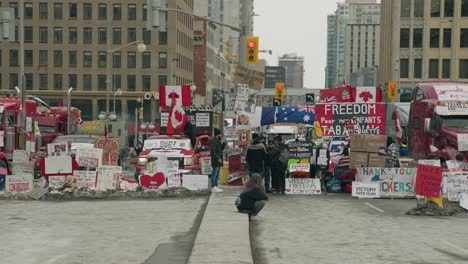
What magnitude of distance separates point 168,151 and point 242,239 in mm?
14295

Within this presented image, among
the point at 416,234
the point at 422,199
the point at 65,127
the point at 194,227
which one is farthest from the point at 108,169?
the point at 65,127

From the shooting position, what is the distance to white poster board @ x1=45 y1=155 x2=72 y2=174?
21.4 m

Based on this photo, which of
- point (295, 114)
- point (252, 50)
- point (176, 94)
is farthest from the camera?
point (176, 94)

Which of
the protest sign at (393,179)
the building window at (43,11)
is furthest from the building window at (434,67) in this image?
the protest sign at (393,179)

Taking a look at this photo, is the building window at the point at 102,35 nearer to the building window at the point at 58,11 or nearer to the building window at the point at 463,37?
the building window at the point at 58,11

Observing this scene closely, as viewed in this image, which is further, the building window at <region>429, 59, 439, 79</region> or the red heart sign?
the building window at <region>429, 59, 439, 79</region>

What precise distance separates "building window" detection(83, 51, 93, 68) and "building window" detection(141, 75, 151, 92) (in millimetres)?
6947

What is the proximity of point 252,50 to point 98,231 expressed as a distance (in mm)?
14711

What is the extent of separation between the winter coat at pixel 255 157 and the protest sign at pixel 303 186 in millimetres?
1642

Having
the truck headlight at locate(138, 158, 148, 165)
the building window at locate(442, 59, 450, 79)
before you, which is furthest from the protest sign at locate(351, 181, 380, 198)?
the building window at locate(442, 59, 450, 79)

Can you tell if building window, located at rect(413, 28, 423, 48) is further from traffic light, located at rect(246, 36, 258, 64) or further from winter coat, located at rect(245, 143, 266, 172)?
winter coat, located at rect(245, 143, 266, 172)

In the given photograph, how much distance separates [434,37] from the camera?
83062 millimetres

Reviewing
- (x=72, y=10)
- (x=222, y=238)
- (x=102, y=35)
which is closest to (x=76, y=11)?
(x=72, y=10)

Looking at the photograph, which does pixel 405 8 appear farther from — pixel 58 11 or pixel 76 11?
pixel 58 11
